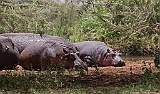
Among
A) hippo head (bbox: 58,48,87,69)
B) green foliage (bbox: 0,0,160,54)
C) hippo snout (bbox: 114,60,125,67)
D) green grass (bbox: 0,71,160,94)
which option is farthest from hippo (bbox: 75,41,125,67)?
green grass (bbox: 0,71,160,94)

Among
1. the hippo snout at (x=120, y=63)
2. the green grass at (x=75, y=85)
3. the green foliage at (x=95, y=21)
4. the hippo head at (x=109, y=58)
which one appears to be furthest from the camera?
the green foliage at (x=95, y=21)

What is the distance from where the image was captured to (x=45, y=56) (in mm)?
7648

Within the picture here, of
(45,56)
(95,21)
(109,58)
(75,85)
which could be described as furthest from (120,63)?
(75,85)

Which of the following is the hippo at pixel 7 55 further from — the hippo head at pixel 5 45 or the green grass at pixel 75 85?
the green grass at pixel 75 85

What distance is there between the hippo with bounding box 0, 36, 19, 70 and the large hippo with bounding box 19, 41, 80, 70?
1.28ft

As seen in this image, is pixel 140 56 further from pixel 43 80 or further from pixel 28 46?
pixel 43 80

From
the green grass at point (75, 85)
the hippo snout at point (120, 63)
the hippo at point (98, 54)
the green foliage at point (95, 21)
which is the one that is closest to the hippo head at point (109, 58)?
the hippo at point (98, 54)

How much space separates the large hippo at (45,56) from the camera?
25.0ft

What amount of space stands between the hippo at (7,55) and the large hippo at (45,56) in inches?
15.3

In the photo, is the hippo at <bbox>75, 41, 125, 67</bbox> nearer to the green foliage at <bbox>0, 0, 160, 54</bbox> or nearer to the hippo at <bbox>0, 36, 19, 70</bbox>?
the green foliage at <bbox>0, 0, 160, 54</bbox>

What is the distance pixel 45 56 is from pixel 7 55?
77cm

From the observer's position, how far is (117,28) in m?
10.9

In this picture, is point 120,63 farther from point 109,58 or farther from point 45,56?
point 45,56

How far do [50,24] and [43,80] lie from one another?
29.1 ft
